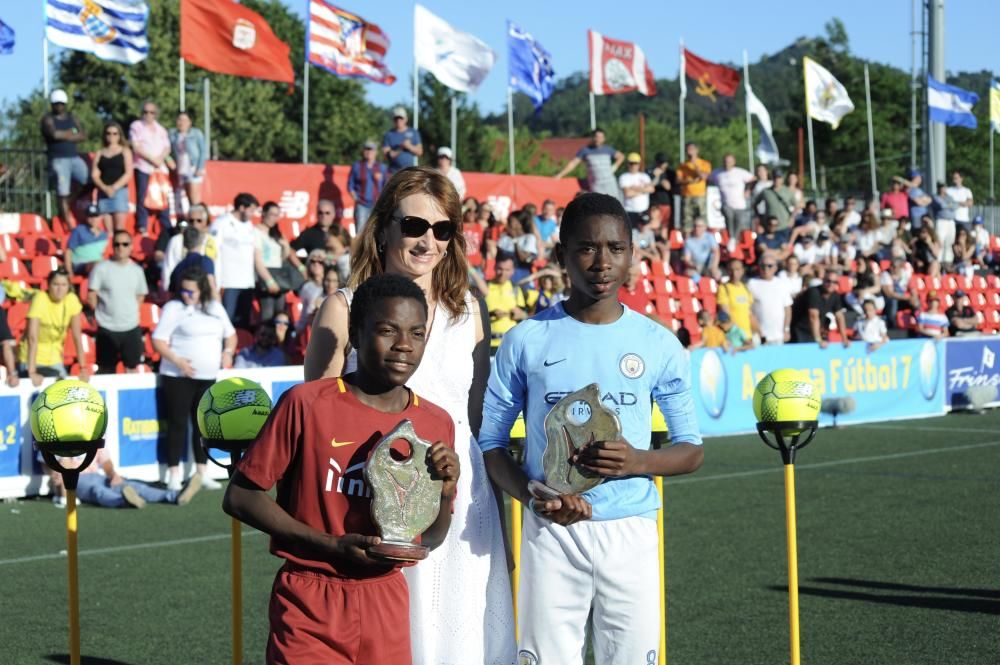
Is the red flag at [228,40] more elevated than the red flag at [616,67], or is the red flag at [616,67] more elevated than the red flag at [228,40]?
the red flag at [616,67]

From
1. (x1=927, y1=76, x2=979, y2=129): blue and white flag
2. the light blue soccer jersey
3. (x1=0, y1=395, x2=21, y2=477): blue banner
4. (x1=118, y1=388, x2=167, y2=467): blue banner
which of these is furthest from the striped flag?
the light blue soccer jersey

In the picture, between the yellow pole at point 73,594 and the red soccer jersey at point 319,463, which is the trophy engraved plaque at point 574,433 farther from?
the yellow pole at point 73,594

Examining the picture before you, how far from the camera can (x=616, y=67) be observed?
92.2 ft

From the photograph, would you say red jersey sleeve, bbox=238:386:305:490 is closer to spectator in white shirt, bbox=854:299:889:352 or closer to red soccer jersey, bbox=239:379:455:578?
red soccer jersey, bbox=239:379:455:578

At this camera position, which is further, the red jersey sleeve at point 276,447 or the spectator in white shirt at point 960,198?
the spectator in white shirt at point 960,198

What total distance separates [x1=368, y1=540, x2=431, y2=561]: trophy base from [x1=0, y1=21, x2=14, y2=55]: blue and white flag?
640 inches

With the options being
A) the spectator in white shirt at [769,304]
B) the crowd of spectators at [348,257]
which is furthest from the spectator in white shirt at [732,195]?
the spectator in white shirt at [769,304]

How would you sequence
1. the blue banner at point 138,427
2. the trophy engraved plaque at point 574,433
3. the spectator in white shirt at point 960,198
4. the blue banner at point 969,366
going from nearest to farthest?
the trophy engraved plaque at point 574,433
the blue banner at point 138,427
the blue banner at point 969,366
the spectator in white shirt at point 960,198

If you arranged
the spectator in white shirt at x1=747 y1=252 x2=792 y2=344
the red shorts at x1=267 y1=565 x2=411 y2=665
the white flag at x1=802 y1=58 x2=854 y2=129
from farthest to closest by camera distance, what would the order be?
the white flag at x1=802 y1=58 x2=854 y2=129, the spectator in white shirt at x1=747 y1=252 x2=792 y2=344, the red shorts at x1=267 y1=565 x2=411 y2=665

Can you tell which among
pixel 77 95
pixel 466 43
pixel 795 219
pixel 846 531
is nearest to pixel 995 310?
pixel 795 219

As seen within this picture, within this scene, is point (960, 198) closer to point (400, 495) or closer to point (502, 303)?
point (502, 303)

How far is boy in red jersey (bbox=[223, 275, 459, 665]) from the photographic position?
3.37m

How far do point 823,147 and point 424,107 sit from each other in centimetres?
2562

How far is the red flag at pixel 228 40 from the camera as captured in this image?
63.7 feet
